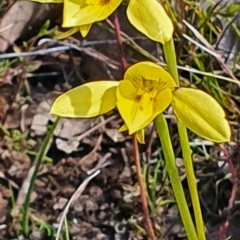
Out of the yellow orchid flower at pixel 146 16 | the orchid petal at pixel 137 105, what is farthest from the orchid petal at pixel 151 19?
the orchid petal at pixel 137 105

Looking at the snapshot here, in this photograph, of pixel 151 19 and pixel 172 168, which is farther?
pixel 172 168

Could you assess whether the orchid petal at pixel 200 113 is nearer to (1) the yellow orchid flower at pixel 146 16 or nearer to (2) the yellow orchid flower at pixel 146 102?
(2) the yellow orchid flower at pixel 146 102

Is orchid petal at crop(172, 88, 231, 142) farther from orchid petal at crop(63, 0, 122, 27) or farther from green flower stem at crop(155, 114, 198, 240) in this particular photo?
orchid petal at crop(63, 0, 122, 27)

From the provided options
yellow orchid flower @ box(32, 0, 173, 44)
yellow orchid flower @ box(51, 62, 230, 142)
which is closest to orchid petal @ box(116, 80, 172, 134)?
yellow orchid flower @ box(51, 62, 230, 142)

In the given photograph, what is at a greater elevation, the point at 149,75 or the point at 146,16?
the point at 146,16

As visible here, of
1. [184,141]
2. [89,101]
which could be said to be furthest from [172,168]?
[89,101]

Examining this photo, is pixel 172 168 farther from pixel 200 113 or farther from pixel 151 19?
pixel 151 19

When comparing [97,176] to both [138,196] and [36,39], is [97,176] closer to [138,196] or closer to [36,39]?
[138,196]
